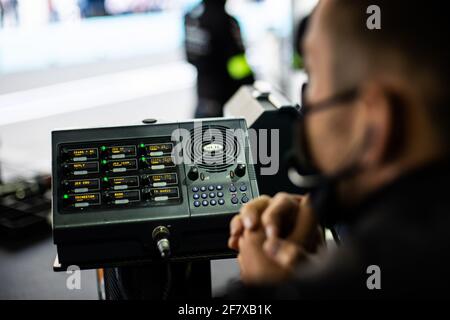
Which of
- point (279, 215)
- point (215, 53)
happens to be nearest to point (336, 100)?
point (279, 215)

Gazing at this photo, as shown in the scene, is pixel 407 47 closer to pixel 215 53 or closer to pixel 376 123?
pixel 376 123

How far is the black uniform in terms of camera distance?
692 mm

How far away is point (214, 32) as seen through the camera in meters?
3.68

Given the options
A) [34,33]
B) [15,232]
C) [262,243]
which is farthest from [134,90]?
[262,243]

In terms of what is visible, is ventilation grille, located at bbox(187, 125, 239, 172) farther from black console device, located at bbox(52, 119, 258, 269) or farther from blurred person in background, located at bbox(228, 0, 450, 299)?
blurred person in background, located at bbox(228, 0, 450, 299)

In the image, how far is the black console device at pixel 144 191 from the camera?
1.26m

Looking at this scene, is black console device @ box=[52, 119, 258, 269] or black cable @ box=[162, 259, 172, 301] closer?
black console device @ box=[52, 119, 258, 269]

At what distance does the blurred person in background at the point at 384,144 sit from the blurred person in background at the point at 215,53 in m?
2.95

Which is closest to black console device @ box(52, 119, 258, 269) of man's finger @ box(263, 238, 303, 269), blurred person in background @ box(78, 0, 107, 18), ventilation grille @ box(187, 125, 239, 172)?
ventilation grille @ box(187, 125, 239, 172)

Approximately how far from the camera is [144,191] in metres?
1.29

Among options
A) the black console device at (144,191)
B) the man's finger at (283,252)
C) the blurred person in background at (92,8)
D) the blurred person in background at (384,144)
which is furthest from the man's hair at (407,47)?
the blurred person in background at (92,8)

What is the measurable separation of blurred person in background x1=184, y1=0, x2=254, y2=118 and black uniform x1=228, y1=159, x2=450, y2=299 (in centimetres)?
306
